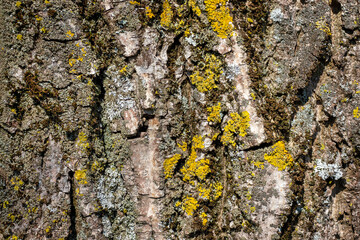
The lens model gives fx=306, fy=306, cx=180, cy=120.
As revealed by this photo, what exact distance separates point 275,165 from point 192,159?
1.64 feet

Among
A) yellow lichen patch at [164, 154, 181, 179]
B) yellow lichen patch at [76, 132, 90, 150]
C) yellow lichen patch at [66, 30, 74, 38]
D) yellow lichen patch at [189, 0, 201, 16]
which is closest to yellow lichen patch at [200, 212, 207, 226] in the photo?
yellow lichen patch at [164, 154, 181, 179]

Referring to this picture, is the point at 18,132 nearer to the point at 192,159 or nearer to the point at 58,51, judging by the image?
the point at 58,51

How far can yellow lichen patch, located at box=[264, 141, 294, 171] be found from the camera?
183cm

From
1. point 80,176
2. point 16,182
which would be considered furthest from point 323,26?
point 16,182

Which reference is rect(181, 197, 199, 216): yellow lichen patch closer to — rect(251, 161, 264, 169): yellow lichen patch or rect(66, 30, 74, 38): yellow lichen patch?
rect(251, 161, 264, 169): yellow lichen patch

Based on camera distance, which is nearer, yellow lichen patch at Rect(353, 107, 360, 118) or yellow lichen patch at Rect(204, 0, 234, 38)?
yellow lichen patch at Rect(204, 0, 234, 38)

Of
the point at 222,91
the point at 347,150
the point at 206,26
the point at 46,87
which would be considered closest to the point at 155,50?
the point at 206,26

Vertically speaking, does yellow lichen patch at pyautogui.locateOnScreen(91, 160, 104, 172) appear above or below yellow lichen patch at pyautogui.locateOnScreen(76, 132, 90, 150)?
below

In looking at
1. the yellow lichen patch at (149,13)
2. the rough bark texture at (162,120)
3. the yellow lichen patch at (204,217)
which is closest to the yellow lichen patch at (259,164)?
the rough bark texture at (162,120)

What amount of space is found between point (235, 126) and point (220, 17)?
0.67 meters

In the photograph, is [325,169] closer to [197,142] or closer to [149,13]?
[197,142]

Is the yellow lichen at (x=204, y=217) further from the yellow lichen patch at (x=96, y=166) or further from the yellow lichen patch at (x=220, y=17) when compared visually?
the yellow lichen patch at (x=220, y=17)

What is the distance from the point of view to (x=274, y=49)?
194cm

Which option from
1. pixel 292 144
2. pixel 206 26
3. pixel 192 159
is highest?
pixel 206 26
